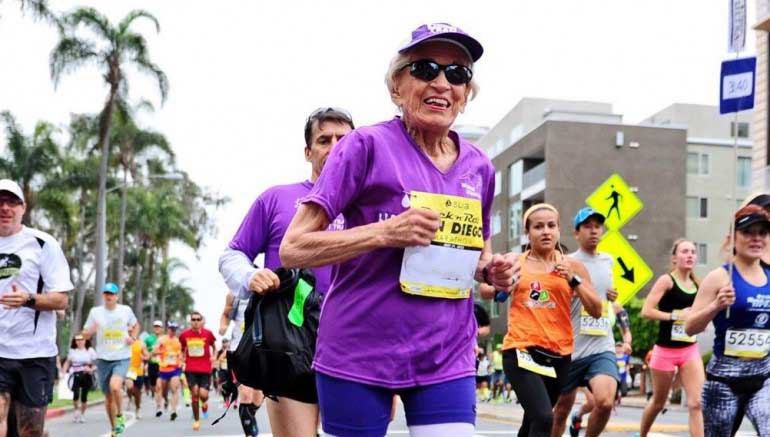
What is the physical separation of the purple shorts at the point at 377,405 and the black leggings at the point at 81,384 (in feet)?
55.1

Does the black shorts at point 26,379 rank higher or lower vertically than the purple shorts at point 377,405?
lower

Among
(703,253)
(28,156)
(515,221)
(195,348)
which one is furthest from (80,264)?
(195,348)

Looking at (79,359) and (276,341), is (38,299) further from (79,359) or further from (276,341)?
(79,359)

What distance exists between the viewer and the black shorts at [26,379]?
22.1 ft

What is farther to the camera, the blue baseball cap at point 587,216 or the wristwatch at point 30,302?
the blue baseball cap at point 587,216

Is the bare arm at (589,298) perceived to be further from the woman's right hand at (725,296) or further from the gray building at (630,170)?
the gray building at (630,170)

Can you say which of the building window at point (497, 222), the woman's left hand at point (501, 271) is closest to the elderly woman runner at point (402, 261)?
the woman's left hand at point (501, 271)

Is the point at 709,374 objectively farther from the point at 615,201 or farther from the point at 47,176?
the point at 47,176

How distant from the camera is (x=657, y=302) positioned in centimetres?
945

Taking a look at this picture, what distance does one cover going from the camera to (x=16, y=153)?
45219 millimetres

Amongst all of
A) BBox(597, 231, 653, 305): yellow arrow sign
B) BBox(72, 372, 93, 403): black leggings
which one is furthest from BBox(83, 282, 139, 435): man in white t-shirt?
BBox(597, 231, 653, 305): yellow arrow sign

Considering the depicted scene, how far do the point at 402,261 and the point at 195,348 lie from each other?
16097 millimetres

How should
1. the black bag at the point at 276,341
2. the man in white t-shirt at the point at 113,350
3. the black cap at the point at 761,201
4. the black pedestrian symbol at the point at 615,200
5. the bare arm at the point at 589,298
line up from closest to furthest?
A: the black bag at the point at 276,341, the black cap at the point at 761,201, the bare arm at the point at 589,298, the man in white t-shirt at the point at 113,350, the black pedestrian symbol at the point at 615,200

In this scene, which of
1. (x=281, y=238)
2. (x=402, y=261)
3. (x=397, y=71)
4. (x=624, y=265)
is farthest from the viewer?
(x=624, y=265)
